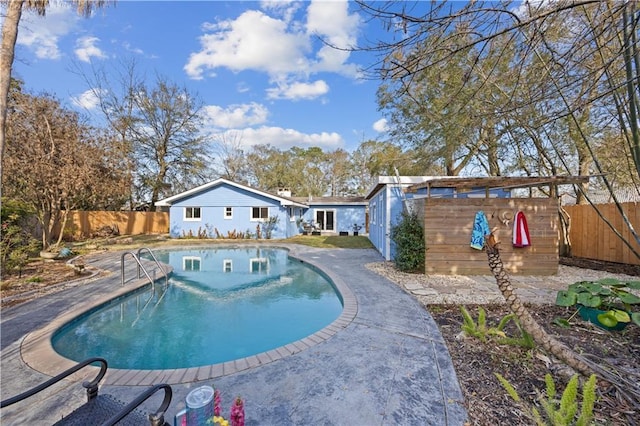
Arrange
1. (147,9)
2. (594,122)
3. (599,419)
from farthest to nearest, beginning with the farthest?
(147,9)
(594,122)
(599,419)

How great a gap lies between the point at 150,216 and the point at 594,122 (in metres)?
26.4

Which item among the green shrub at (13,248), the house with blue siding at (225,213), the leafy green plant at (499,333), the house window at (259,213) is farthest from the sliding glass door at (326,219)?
the leafy green plant at (499,333)

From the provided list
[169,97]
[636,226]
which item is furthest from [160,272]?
[169,97]

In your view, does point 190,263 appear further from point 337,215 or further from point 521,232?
point 337,215

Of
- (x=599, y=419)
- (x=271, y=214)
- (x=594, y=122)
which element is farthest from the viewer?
(x=271, y=214)

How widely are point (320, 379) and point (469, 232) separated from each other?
6544 mm

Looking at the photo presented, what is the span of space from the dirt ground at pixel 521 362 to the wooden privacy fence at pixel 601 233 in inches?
241

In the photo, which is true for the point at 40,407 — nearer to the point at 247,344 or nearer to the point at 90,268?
the point at 247,344

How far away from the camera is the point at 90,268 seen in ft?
28.9

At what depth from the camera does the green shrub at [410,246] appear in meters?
8.05

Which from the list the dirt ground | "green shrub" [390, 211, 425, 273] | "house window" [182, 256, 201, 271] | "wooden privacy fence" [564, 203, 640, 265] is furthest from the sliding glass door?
the dirt ground

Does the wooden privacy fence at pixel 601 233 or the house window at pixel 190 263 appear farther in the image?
the house window at pixel 190 263

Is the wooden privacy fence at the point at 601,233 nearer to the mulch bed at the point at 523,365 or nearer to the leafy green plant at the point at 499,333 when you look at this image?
the mulch bed at the point at 523,365

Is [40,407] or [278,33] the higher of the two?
[278,33]
